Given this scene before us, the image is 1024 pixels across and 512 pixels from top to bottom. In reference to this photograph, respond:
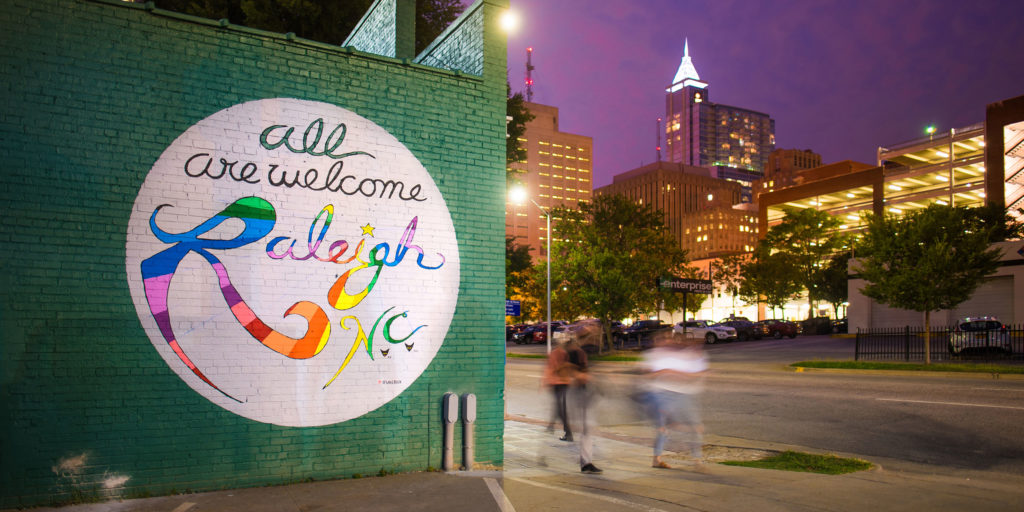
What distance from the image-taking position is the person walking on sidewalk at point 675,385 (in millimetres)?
8758

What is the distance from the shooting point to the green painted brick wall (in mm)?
6453

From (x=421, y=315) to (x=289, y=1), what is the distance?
44.1 ft

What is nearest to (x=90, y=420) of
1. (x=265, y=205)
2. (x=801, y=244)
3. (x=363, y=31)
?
(x=265, y=205)

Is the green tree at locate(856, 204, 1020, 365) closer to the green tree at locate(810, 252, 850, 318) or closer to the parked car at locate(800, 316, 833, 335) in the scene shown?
the parked car at locate(800, 316, 833, 335)

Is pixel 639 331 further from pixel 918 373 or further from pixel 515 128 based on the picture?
pixel 515 128

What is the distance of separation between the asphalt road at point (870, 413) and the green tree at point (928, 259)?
3527 millimetres

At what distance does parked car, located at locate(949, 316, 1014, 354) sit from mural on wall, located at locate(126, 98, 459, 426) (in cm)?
2505

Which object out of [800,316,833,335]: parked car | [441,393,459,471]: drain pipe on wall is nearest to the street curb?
[441,393,459,471]: drain pipe on wall

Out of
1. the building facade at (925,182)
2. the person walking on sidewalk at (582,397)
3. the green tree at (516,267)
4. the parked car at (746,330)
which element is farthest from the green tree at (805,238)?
the person walking on sidewalk at (582,397)

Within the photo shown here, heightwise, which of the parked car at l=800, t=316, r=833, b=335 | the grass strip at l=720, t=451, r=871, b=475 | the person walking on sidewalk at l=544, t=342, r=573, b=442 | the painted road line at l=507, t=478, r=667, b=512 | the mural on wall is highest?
the mural on wall

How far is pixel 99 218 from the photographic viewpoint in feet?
22.4

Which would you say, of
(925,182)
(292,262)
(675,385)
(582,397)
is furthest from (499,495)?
(925,182)

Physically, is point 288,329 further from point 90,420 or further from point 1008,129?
point 1008,129

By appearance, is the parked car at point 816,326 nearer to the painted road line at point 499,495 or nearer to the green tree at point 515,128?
the green tree at point 515,128
